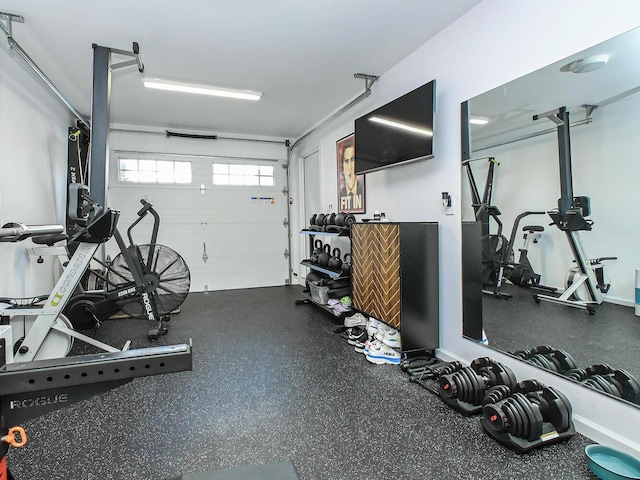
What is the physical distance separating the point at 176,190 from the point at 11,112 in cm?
283

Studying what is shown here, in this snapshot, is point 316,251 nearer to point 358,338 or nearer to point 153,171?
point 358,338

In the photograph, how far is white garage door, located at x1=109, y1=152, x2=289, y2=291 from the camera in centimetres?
575

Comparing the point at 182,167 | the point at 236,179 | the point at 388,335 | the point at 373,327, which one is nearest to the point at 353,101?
the point at 373,327

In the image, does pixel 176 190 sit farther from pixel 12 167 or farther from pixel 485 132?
pixel 485 132

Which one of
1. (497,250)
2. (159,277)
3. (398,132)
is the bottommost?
(159,277)

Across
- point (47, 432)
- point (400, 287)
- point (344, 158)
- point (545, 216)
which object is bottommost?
point (47, 432)

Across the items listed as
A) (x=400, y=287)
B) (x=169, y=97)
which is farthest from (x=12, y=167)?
(x=400, y=287)

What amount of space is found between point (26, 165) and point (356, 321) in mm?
3844

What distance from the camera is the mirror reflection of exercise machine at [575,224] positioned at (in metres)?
2.06

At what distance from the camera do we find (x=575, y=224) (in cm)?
211

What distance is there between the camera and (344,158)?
4.67m

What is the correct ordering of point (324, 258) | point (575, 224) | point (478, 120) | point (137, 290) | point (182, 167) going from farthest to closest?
point (182, 167) → point (324, 258) → point (137, 290) → point (478, 120) → point (575, 224)

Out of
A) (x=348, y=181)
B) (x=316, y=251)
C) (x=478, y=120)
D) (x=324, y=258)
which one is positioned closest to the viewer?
(x=478, y=120)

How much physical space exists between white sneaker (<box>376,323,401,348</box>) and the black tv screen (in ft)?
5.14
